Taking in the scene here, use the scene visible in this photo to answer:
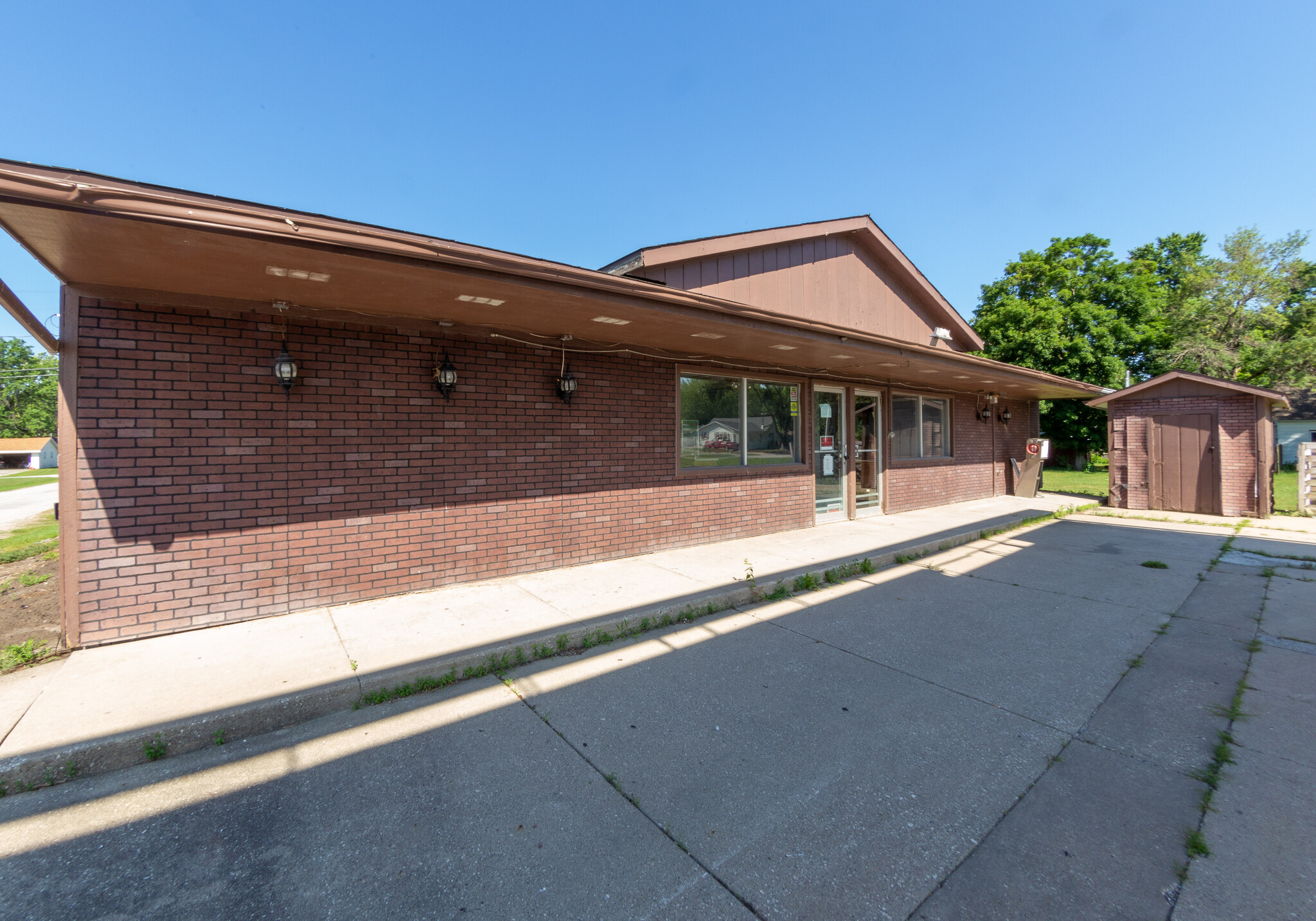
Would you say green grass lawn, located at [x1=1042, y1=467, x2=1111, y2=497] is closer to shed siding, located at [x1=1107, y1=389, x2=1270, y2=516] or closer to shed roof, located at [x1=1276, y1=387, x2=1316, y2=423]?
shed siding, located at [x1=1107, y1=389, x2=1270, y2=516]

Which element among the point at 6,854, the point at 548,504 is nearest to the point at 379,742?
the point at 6,854

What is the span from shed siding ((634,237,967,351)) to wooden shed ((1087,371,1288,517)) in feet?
15.7

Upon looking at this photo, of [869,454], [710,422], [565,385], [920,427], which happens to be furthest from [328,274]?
[920,427]

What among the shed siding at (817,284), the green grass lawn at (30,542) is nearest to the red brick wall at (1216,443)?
the shed siding at (817,284)

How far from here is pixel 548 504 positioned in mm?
6266

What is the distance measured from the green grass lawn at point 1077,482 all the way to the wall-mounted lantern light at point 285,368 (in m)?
17.0

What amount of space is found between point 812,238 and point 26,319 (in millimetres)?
9329

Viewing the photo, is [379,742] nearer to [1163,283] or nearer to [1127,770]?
[1127,770]

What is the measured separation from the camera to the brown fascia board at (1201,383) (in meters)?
10.2

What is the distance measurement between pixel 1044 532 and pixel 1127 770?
25.9 feet

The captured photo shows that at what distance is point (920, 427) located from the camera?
39.2 ft

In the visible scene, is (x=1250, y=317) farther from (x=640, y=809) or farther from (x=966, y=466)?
(x=640, y=809)

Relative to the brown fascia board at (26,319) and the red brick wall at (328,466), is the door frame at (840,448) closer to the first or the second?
the red brick wall at (328,466)

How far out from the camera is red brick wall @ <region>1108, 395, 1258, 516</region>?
34.7 feet
